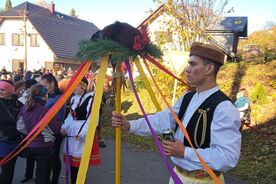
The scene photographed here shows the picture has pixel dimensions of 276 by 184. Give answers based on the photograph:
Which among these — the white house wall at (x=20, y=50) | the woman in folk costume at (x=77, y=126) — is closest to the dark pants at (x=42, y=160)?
the woman in folk costume at (x=77, y=126)

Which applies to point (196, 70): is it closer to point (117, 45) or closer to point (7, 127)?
point (117, 45)

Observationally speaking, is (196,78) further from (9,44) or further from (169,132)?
(9,44)

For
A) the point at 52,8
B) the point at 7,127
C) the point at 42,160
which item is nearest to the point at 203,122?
the point at 42,160

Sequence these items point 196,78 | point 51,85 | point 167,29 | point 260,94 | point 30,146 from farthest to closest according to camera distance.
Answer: point 167,29 < point 260,94 < point 51,85 < point 30,146 < point 196,78

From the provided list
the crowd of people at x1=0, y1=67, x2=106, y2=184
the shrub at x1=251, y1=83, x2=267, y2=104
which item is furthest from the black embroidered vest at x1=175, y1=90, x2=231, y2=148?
the shrub at x1=251, y1=83, x2=267, y2=104

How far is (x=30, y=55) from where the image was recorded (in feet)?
118

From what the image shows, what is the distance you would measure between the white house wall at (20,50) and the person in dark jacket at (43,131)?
31.6 meters

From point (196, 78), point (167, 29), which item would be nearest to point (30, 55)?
point (167, 29)

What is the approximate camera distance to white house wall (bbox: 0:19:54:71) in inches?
1382

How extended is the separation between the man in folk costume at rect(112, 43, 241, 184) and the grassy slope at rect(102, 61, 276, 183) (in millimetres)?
4202

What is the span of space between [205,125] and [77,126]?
267cm

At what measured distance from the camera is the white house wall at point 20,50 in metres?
35.1

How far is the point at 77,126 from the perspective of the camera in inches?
187

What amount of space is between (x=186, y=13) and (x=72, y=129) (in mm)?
10359
